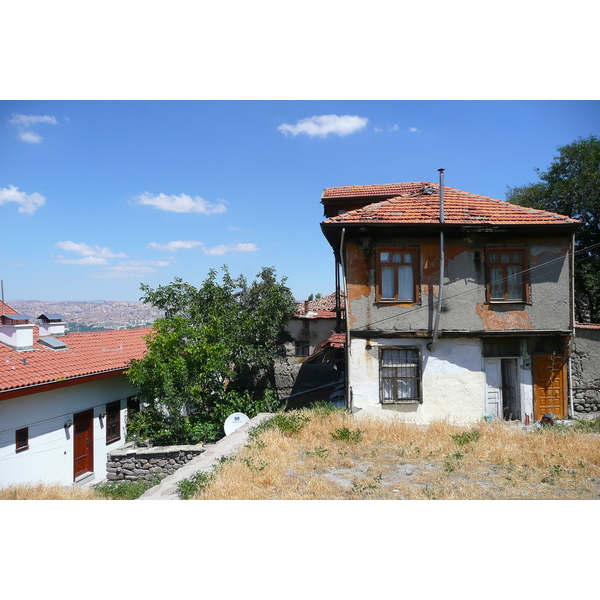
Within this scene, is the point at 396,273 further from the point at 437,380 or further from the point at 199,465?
the point at 199,465

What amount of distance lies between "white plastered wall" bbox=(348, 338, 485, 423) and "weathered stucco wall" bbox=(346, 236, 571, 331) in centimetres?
44

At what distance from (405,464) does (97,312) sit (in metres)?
8.88

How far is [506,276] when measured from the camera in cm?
933

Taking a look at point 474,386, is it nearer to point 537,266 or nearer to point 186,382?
point 537,266

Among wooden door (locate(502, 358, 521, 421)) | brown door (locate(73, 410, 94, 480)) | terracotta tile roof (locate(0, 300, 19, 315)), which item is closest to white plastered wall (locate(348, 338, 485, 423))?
wooden door (locate(502, 358, 521, 421))

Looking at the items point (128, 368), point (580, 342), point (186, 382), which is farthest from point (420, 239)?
point (128, 368)

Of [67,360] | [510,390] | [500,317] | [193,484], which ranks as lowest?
[193,484]

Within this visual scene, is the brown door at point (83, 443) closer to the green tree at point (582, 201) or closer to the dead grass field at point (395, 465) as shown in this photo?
the dead grass field at point (395, 465)

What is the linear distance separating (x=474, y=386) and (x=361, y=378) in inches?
101

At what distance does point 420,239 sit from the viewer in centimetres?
929

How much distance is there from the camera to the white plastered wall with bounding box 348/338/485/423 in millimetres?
9273

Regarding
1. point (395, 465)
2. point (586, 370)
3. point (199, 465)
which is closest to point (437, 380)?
point (395, 465)

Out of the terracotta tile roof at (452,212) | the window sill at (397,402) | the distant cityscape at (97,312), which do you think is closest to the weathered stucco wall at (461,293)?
the terracotta tile roof at (452,212)

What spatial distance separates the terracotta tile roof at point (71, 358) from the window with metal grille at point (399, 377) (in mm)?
6491
